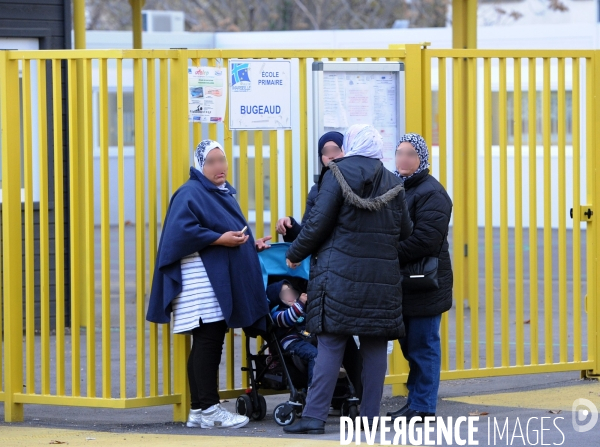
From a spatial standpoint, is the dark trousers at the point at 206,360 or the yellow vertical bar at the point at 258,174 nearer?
the dark trousers at the point at 206,360

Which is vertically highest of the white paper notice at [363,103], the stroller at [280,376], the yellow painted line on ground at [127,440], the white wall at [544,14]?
the white wall at [544,14]

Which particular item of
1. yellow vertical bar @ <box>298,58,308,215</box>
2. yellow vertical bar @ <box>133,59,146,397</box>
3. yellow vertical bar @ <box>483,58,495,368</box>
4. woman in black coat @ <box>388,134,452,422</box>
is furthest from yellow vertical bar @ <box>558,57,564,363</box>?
yellow vertical bar @ <box>133,59,146,397</box>

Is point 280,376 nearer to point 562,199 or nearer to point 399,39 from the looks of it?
point 562,199

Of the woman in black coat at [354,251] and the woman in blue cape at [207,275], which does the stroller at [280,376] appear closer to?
the woman in blue cape at [207,275]

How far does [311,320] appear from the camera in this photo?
5555mm

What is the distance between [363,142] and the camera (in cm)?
555

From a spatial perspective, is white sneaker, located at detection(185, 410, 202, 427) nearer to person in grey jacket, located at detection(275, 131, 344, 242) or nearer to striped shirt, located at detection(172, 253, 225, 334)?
striped shirt, located at detection(172, 253, 225, 334)

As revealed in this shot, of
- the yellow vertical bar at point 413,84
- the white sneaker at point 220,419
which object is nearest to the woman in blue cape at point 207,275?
the white sneaker at point 220,419

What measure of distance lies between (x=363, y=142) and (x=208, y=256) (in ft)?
3.74

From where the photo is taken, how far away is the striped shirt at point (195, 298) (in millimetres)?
5797

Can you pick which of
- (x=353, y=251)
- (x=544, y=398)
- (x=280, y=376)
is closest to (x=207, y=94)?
(x=353, y=251)

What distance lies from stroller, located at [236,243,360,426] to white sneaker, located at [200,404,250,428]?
20cm

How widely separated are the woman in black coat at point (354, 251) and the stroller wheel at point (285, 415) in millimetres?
300

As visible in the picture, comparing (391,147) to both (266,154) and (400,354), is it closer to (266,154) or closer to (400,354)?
(400,354)
